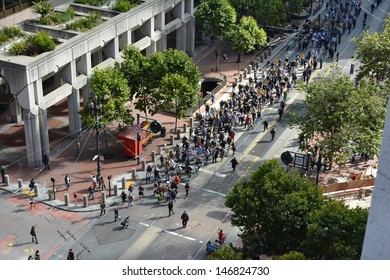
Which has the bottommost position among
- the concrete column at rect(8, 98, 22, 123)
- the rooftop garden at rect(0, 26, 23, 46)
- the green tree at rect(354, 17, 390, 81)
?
the concrete column at rect(8, 98, 22, 123)

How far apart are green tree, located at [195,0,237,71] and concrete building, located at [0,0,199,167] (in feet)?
8.45

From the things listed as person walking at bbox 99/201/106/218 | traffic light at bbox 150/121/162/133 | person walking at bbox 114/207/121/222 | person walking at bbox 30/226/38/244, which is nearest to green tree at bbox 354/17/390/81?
traffic light at bbox 150/121/162/133

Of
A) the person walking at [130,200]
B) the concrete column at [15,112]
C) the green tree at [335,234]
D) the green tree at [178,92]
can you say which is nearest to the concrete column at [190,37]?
the green tree at [178,92]

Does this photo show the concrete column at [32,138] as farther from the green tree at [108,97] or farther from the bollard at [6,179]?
the green tree at [108,97]

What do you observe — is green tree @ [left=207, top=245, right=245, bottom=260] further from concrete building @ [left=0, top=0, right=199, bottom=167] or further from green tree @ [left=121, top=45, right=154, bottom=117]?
green tree @ [left=121, top=45, right=154, bottom=117]

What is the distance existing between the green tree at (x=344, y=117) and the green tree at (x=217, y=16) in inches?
865

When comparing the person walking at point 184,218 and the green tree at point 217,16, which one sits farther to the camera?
the green tree at point 217,16

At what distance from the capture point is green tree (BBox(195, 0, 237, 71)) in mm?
62344

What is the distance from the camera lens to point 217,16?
62406 mm

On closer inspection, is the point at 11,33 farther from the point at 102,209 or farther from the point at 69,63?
the point at 102,209

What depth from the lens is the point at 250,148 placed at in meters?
49.2

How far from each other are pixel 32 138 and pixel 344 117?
2191cm

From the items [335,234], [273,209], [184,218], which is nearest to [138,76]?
[184,218]

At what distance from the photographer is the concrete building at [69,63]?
1714 inches
